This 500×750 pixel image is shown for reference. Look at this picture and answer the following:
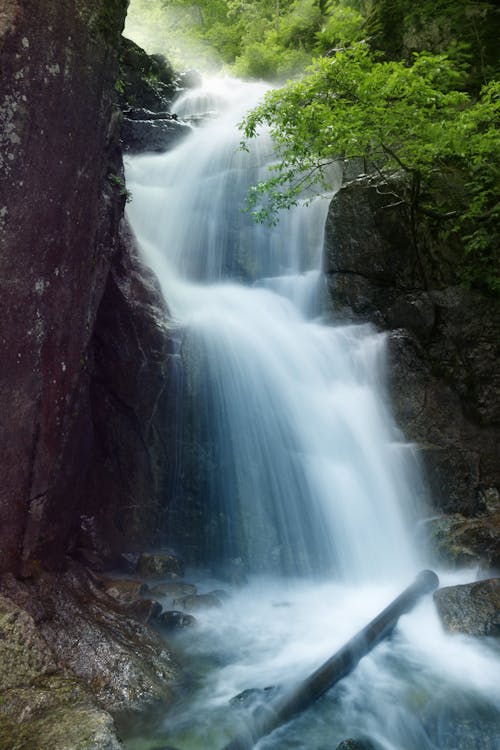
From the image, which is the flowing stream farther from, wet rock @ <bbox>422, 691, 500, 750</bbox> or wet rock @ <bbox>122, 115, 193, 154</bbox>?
wet rock @ <bbox>122, 115, 193, 154</bbox>

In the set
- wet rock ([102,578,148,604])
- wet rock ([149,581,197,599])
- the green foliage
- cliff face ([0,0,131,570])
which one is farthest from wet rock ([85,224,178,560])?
the green foliage

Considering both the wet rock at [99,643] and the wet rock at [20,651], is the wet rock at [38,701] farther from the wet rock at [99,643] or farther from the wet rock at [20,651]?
the wet rock at [99,643]

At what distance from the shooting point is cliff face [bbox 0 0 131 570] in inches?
156

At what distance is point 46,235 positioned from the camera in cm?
434

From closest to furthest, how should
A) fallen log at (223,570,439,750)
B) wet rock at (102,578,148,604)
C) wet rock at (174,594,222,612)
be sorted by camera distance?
fallen log at (223,570,439,750), wet rock at (102,578,148,604), wet rock at (174,594,222,612)

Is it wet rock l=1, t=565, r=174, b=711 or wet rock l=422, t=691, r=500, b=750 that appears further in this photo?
wet rock l=1, t=565, r=174, b=711

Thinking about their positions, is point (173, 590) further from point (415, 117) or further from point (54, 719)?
point (415, 117)

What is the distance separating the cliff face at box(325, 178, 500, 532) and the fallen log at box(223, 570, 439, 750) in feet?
9.27

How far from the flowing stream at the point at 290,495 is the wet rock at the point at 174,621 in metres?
0.13

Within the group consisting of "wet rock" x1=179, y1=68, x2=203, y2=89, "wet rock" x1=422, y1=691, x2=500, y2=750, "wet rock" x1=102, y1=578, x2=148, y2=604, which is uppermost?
"wet rock" x1=179, y1=68, x2=203, y2=89

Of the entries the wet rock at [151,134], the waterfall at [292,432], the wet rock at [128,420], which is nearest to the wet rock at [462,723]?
the waterfall at [292,432]

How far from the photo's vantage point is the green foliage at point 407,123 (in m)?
6.59

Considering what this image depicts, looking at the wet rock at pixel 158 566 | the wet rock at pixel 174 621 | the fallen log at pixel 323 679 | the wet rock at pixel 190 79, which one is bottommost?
the wet rock at pixel 158 566

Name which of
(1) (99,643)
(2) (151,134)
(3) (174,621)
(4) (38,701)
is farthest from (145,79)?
(4) (38,701)
